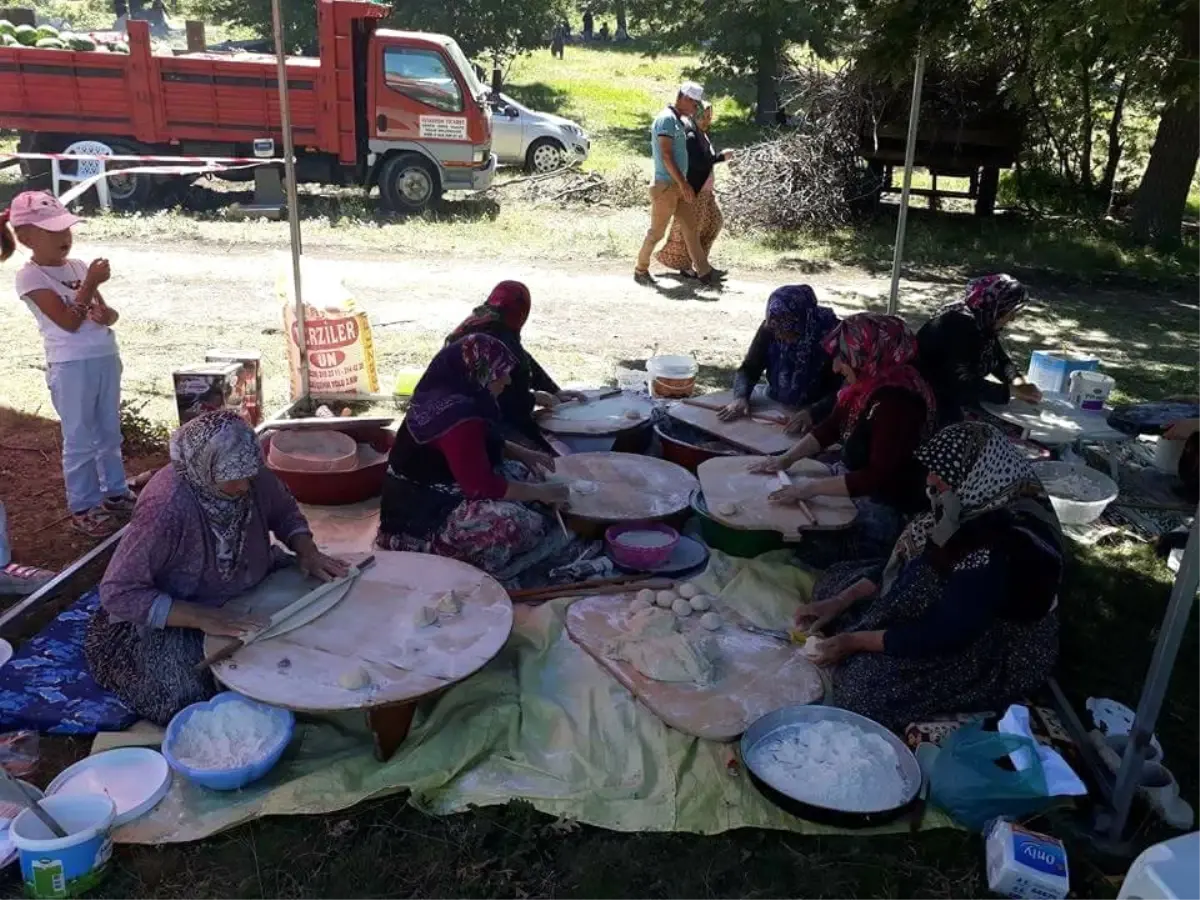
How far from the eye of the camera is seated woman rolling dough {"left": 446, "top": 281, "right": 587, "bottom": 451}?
4730mm

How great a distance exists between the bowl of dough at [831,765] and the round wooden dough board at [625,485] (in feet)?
4.33

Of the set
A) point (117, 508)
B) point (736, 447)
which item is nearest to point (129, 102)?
point (117, 508)

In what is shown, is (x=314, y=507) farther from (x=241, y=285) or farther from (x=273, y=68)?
(x=273, y=68)

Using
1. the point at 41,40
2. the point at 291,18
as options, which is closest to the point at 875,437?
the point at 41,40

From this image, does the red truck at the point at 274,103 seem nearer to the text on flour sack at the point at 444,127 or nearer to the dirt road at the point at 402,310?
the text on flour sack at the point at 444,127

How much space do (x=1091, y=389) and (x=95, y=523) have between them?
4.88 m

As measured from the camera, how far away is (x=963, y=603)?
2.93 m

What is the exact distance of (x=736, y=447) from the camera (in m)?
4.81

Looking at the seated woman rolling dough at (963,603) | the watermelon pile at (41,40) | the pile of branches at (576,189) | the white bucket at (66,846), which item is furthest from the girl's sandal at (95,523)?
the pile of branches at (576,189)

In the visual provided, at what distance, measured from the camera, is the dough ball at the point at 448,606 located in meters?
3.18

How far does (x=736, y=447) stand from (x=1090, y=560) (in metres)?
1.70

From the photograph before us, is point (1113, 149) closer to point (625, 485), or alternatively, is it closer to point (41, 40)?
point (625, 485)

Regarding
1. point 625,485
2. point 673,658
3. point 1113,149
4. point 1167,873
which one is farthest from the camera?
point 1113,149

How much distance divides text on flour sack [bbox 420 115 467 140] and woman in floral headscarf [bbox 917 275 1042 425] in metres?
7.27
